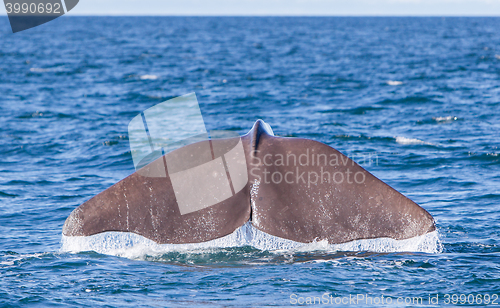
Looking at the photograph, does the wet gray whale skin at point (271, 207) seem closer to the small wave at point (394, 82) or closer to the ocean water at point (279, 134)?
the ocean water at point (279, 134)

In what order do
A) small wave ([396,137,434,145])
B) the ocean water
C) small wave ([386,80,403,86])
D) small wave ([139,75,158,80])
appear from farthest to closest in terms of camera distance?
small wave ([139,75,158,80]) → small wave ([386,80,403,86]) → small wave ([396,137,434,145]) → the ocean water

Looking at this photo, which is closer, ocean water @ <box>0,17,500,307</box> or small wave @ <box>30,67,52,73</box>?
ocean water @ <box>0,17,500,307</box>

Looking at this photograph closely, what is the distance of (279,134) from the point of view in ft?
58.7

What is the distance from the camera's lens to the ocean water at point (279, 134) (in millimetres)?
6352

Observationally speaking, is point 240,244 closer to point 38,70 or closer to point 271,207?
point 271,207

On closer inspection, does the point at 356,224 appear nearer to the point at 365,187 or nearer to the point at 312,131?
the point at 365,187

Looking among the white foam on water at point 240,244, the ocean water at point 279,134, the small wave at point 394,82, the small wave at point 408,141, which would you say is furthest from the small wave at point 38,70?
the white foam on water at point 240,244

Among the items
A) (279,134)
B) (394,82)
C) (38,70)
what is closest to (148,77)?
(38,70)

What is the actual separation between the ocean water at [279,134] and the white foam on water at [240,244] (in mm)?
84

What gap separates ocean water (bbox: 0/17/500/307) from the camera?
A: 6352 mm

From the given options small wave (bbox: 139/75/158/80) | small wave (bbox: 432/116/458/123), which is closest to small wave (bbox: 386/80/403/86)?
small wave (bbox: 432/116/458/123)

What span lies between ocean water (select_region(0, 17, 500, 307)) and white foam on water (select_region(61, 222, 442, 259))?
84mm

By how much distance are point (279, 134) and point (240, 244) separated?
1118cm

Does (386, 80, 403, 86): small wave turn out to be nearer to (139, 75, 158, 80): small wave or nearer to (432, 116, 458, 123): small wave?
(432, 116, 458, 123): small wave
